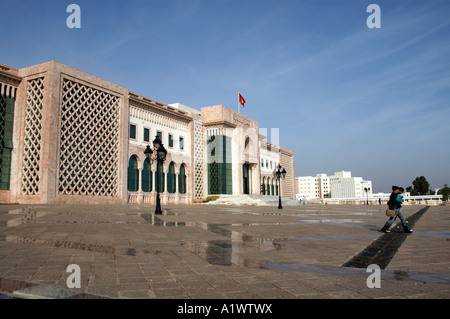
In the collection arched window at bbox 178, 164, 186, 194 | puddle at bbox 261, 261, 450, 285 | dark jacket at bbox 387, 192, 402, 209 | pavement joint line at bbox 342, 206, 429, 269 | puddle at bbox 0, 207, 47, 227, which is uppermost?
arched window at bbox 178, 164, 186, 194

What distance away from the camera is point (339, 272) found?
4250mm

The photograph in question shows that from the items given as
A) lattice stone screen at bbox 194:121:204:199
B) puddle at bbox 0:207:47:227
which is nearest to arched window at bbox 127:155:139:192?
lattice stone screen at bbox 194:121:204:199

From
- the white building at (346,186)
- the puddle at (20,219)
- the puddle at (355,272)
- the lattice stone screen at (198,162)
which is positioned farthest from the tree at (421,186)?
the puddle at (355,272)

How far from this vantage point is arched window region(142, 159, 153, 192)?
35506 mm

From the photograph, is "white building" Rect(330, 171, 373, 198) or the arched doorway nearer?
the arched doorway

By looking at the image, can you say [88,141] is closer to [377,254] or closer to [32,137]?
[32,137]

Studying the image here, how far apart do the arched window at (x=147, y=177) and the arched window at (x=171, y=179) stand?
12.4 feet

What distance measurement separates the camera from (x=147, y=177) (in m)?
36.0

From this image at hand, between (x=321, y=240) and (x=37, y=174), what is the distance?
24679mm

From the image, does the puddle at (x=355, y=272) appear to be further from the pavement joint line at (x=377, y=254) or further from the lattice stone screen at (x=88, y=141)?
the lattice stone screen at (x=88, y=141)

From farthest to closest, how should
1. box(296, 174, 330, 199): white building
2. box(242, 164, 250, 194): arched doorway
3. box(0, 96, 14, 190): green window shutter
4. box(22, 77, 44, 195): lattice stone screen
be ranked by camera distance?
1. box(296, 174, 330, 199): white building
2. box(242, 164, 250, 194): arched doorway
3. box(22, 77, 44, 195): lattice stone screen
4. box(0, 96, 14, 190): green window shutter

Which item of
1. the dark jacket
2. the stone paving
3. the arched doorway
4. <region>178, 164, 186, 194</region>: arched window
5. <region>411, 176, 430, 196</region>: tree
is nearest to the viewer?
A: the stone paving

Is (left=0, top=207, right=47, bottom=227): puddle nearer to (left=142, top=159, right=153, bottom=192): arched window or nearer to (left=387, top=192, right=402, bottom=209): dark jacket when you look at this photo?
(left=387, top=192, right=402, bottom=209): dark jacket
